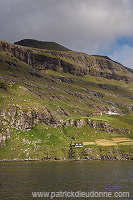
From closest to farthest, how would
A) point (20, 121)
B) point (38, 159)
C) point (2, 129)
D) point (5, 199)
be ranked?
point (5, 199) < point (38, 159) < point (2, 129) < point (20, 121)

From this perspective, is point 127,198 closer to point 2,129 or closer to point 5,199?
point 5,199

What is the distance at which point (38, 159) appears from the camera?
6442 inches

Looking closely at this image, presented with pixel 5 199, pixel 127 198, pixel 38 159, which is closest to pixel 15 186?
pixel 5 199

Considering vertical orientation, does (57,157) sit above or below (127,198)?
below

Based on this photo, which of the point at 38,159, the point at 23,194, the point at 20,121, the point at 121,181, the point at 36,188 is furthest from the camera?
the point at 20,121

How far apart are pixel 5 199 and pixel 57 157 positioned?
113098 millimetres

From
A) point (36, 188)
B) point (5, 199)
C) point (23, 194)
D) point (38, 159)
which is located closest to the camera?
point (5, 199)

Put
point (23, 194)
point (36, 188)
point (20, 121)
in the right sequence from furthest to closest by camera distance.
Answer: point (20, 121)
point (36, 188)
point (23, 194)

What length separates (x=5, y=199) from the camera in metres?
56.5

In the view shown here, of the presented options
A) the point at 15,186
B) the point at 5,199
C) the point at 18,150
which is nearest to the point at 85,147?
the point at 18,150

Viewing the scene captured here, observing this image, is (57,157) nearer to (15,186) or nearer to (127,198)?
(15,186)

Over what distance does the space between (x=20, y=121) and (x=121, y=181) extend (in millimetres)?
125569

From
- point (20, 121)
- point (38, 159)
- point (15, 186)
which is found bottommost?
point (38, 159)

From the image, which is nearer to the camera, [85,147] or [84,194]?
[84,194]
